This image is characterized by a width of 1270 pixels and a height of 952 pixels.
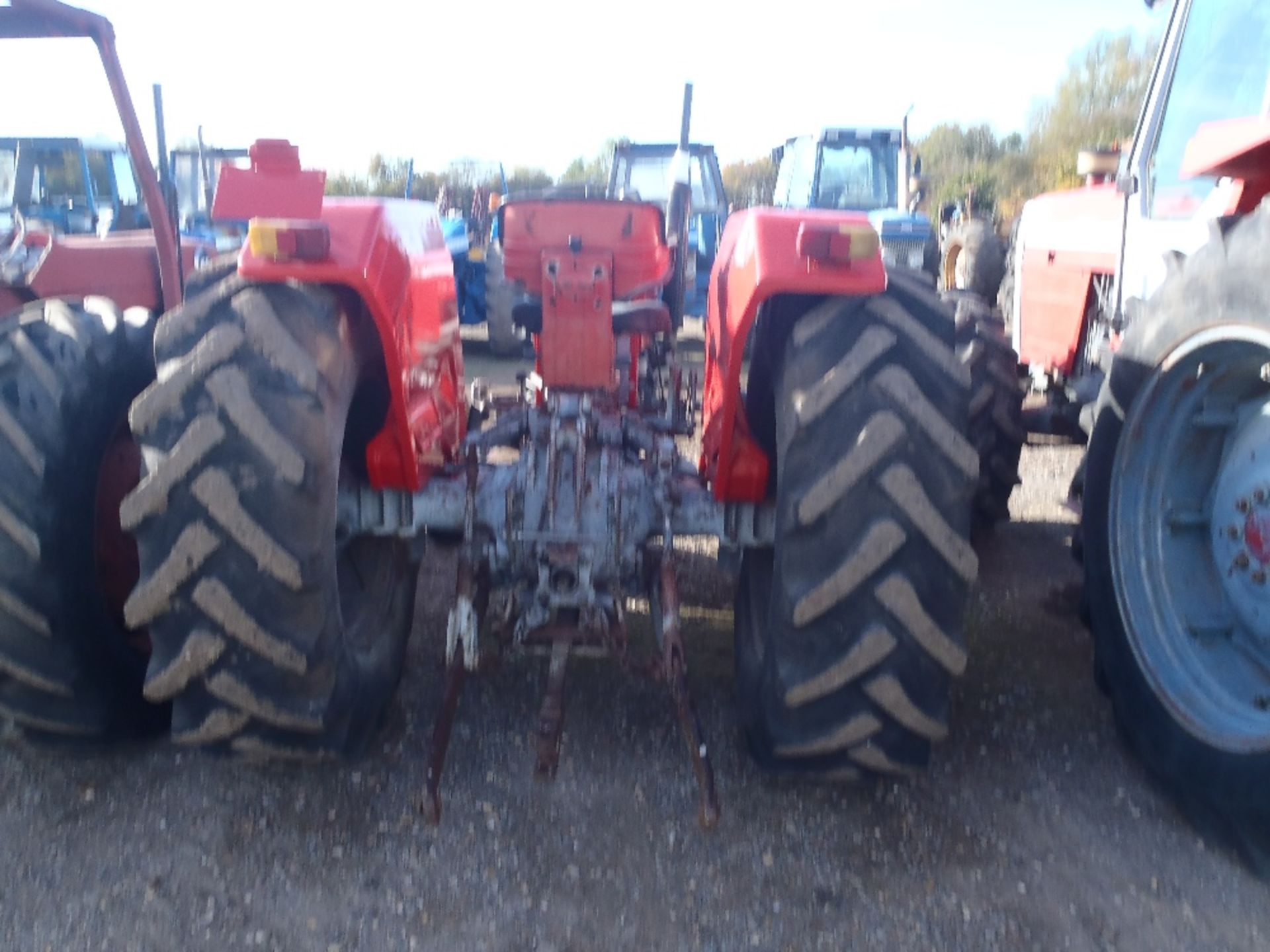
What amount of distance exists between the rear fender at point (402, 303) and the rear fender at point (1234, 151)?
82.4 inches

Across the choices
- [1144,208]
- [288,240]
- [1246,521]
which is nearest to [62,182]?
[288,240]

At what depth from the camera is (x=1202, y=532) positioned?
285 centimetres

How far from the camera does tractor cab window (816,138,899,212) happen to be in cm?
964

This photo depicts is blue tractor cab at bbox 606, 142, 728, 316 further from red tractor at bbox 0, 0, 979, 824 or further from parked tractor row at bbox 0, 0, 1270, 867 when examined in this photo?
red tractor at bbox 0, 0, 979, 824

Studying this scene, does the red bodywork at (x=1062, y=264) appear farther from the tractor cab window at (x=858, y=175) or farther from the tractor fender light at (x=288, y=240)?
the tractor cab window at (x=858, y=175)

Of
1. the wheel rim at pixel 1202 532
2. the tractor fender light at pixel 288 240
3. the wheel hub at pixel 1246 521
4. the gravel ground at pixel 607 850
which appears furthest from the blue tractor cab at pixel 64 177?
the wheel hub at pixel 1246 521

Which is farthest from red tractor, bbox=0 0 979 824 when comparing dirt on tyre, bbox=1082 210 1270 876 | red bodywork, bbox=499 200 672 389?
dirt on tyre, bbox=1082 210 1270 876

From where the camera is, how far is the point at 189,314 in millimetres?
2201

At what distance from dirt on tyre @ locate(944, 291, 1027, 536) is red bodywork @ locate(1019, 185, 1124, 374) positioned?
0.51 m

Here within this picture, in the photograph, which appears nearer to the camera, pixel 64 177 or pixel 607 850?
pixel 607 850

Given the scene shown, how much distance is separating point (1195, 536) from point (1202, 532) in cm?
2

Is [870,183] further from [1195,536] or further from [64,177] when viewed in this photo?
[1195,536]

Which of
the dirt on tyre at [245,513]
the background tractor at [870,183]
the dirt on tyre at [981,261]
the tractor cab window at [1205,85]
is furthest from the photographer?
the background tractor at [870,183]

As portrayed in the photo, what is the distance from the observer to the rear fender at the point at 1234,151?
2457 millimetres
